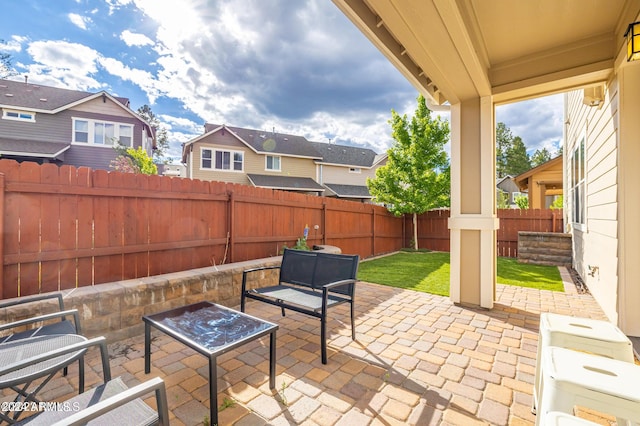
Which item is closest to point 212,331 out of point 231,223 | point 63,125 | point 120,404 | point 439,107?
point 120,404

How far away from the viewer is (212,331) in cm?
218

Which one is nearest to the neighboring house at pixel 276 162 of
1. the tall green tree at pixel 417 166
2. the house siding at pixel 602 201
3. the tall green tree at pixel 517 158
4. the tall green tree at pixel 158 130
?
the tall green tree at pixel 417 166

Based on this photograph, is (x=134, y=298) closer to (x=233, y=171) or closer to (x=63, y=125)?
(x=233, y=171)

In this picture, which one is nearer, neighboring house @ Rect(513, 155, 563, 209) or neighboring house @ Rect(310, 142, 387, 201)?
neighboring house @ Rect(513, 155, 563, 209)

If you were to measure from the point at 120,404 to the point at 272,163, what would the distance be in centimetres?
1758

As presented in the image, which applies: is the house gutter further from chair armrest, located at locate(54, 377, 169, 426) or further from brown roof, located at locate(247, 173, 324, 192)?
brown roof, located at locate(247, 173, 324, 192)

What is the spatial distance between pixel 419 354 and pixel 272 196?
4006 mm

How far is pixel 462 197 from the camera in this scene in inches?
171

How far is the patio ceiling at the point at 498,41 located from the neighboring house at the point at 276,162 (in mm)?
13190

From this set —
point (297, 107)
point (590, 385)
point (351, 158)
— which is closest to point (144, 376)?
point (590, 385)

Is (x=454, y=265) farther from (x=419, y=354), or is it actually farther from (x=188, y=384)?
(x=188, y=384)

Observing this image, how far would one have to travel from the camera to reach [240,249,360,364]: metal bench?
2939 millimetres

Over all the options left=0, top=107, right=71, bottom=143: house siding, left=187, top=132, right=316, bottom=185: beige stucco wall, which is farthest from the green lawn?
left=0, top=107, right=71, bottom=143: house siding

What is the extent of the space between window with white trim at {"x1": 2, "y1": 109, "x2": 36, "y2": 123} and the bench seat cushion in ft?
55.1
